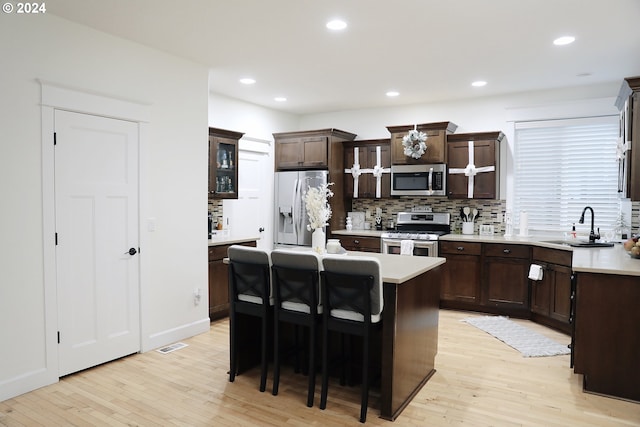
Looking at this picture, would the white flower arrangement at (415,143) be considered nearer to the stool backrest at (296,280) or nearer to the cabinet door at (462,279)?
the cabinet door at (462,279)

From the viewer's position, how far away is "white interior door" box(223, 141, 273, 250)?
6.15m

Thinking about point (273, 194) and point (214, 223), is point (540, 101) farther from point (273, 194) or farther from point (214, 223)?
point (214, 223)

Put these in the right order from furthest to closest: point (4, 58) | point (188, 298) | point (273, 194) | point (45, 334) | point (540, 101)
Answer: point (273, 194), point (540, 101), point (188, 298), point (45, 334), point (4, 58)

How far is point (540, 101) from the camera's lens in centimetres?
563

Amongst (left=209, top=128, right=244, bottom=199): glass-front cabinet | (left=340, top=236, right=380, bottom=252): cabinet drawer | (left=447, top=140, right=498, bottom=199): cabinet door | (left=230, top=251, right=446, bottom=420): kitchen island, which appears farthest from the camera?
(left=340, top=236, right=380, bottom=252): cabinet drawer

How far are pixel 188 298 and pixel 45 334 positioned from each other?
1395 mm

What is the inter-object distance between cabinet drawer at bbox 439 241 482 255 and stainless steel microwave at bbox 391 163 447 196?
0.74 m

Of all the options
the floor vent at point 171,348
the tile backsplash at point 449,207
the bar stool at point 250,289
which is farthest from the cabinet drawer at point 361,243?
the bar stool at point 250,289

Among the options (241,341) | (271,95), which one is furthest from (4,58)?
(271,95)

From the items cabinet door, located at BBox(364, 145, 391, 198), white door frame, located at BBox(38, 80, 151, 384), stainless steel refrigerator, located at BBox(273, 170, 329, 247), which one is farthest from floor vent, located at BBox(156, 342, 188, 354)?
cabinet door, located at BBox(364, 145, 391, 198)

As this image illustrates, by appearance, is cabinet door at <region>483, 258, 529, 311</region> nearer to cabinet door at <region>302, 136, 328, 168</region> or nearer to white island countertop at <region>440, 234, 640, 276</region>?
white island countertop at <region>440, 234, 640, 276</region>

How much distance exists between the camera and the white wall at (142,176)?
306 centimetres

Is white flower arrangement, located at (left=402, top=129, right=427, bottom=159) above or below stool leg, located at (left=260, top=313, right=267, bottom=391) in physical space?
above

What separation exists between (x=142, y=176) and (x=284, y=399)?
2309mm
